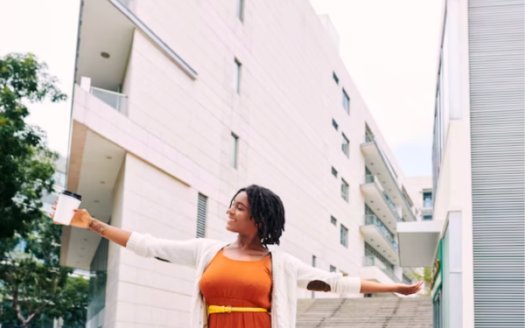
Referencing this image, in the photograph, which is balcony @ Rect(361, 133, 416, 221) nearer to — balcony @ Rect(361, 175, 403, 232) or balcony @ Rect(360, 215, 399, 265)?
balcony @ Rect(361, 175, 403, 232)

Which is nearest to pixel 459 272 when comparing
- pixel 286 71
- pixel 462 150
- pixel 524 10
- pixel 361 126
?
pixel 462 150

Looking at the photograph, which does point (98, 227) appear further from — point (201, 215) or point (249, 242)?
point (201, 215)

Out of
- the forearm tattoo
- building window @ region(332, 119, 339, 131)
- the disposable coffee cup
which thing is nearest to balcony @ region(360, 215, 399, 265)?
building window @ region(332, 119, 339, 131)

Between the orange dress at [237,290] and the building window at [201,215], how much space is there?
17.4 meters

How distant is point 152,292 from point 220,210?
4.82m

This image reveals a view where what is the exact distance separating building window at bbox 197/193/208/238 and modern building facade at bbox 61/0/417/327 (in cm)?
5

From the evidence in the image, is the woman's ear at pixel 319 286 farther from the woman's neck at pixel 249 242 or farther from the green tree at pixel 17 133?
the green tree at pixel 17 133

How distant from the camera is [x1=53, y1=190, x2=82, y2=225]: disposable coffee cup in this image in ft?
12.2

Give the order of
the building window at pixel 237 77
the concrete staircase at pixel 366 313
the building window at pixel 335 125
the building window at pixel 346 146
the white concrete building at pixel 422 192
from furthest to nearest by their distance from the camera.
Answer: the white concrete building at pixel 422 192, the building window at pixel 346 146, the building window at pixel 335 125, the building window at pixel 237 77, the concrete staircase at pixel 366 313

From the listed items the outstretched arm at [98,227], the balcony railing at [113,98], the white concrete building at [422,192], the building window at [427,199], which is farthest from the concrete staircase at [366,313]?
the building window at [427,199]

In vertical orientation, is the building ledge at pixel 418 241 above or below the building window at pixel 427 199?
below

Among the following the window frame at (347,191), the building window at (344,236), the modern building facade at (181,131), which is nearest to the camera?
the modern building facade at (181,131)

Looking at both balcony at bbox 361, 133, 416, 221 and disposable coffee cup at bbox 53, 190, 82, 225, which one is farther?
balcony at bbox 361, 133, 416, 221

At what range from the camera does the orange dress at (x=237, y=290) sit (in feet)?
12.1
